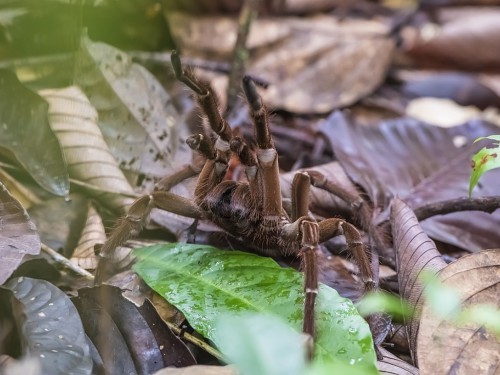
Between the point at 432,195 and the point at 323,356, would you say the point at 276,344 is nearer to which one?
the point at 323,356

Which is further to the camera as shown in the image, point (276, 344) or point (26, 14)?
point (26, 14)

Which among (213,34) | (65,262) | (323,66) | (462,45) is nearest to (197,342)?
(65,262)

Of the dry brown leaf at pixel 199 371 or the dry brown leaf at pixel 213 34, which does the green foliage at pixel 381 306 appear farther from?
the dry brown leaf at pixel 213 34

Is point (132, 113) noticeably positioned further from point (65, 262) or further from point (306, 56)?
point (306, 56)

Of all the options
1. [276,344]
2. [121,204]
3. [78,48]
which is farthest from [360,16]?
[276,344]

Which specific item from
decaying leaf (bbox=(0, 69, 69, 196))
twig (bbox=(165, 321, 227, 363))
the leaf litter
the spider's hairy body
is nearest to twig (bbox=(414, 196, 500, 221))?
the leaf litter

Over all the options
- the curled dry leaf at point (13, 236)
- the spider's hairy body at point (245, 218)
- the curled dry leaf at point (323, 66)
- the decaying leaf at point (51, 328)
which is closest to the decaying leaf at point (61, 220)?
the curled dry leaf at point (13, 236)
